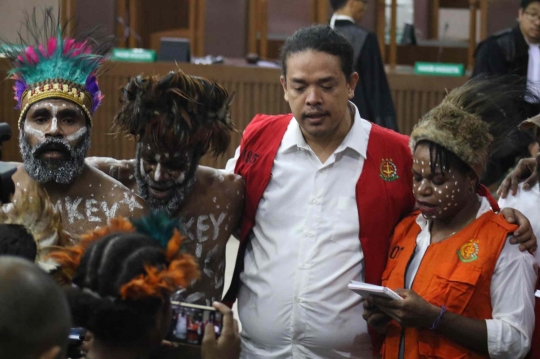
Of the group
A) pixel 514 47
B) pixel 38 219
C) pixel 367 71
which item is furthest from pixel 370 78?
pixel 38 219

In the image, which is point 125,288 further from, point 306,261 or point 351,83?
point 351,83

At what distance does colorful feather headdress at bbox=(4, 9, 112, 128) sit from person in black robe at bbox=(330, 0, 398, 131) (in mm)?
2860

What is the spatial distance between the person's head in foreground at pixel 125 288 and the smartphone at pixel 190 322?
3.4 inches

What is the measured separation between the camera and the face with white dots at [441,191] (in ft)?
8.64

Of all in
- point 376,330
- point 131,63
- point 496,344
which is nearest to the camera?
point 496,344

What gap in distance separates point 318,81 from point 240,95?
147 inches

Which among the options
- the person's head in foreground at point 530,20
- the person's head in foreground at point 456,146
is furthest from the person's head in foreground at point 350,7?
the person's head in foreground at point 456,146

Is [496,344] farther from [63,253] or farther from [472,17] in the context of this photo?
[472,17]

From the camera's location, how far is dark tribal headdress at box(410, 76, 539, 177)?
8.70 feet

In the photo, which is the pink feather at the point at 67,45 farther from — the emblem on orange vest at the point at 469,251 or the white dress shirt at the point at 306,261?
the emblem on orange vest at the point at 469,251

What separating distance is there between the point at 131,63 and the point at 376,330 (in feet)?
13.7

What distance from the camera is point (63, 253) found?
1946 millimetres

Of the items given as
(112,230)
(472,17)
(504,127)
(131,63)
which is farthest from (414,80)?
(112,230)

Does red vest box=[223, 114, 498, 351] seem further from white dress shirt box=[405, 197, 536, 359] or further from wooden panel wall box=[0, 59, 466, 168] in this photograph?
wooden panel wall box=[0, 59, 466, 168]
